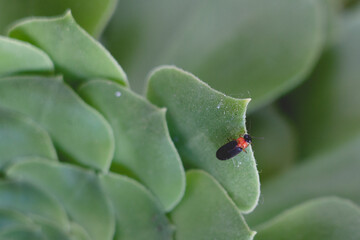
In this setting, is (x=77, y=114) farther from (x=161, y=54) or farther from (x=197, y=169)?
(x=161, y=54)

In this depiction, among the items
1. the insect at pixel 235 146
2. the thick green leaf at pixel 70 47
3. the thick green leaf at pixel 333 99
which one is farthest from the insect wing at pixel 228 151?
the thick green leaf at pixel 333 99

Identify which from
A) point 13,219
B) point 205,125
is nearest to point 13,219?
point 13,219

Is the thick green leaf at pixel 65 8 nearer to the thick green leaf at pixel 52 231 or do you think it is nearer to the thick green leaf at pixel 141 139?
the thick green leaf at pixel 141 139

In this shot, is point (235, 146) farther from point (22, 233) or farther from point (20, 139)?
point (22, 233)

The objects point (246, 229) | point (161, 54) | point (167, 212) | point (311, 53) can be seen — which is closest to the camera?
point (246, 229)

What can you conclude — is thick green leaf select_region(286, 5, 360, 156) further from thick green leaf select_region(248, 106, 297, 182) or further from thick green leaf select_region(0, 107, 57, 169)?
thick green leaf select_region(0, 107, 57, 169)

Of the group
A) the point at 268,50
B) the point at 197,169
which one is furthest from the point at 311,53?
the point at 197,169

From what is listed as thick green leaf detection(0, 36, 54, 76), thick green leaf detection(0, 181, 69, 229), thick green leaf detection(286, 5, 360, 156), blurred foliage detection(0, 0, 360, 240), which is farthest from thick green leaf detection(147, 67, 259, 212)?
thick green leaf detection(286, 5, 360, 156)
